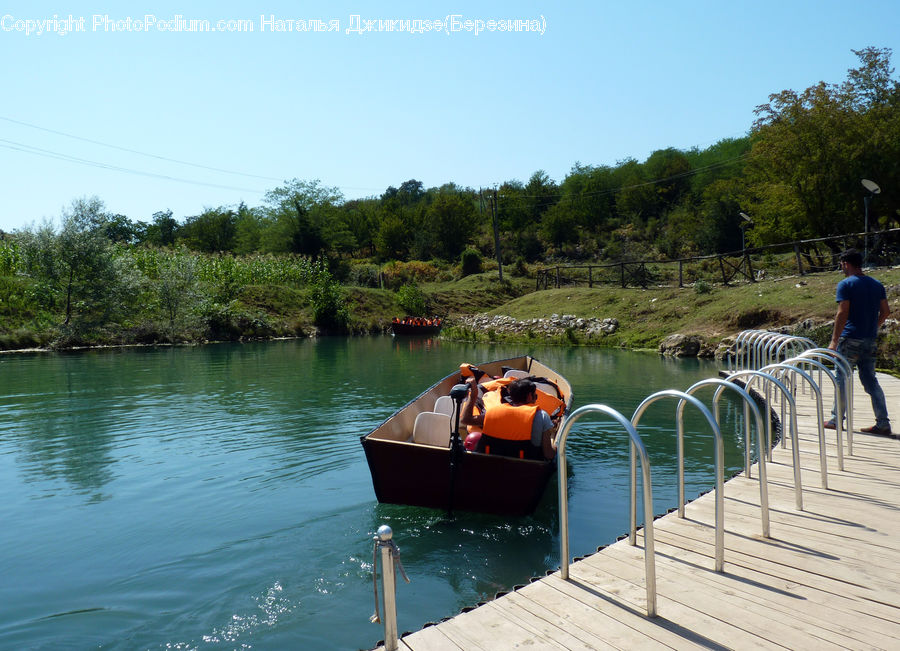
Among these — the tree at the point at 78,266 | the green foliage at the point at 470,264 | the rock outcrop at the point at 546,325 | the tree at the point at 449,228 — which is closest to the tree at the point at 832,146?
the rock outcrop at the point at 546,325

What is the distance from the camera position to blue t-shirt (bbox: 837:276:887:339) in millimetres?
7234

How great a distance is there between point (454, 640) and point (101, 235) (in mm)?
37556

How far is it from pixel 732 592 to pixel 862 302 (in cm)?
500

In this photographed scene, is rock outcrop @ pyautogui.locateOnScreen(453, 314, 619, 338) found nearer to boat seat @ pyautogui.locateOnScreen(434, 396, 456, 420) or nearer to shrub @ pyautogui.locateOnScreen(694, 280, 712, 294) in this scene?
shrub @ pyautogui.locateOnScreen(694, 280, 712, 294)

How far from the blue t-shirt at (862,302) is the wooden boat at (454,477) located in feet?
13.0

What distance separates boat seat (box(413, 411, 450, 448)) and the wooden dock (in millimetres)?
3556

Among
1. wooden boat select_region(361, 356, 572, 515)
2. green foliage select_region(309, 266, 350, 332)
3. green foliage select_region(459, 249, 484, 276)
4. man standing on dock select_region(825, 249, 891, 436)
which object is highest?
green foliage select_region(459, 249, 484, 276)

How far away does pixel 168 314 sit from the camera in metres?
38.4

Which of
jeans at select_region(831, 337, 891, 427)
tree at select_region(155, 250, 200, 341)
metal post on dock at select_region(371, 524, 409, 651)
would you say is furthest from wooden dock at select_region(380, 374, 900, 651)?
tree at select_region(155, 250, 200, 341)

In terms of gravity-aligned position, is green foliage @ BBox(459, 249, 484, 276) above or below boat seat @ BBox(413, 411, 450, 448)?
above

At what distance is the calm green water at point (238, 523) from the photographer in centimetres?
523

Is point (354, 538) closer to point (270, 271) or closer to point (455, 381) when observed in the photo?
point (455, 381)

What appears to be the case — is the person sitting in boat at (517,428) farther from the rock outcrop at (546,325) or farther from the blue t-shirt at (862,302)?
the rock outcrop at (546,325)

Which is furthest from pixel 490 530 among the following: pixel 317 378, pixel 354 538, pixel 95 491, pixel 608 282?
pixel 608 282
